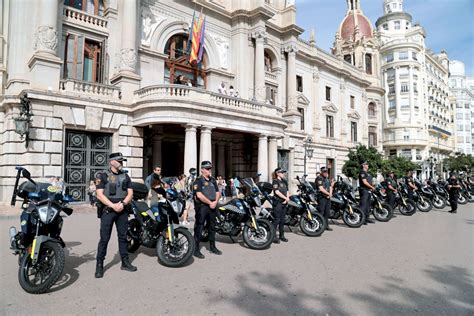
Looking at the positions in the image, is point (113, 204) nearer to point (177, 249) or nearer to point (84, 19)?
point (177, 249)

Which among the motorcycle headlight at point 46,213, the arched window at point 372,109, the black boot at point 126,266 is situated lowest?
the black boot at point 126,266

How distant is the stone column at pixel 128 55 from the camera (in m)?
15.0

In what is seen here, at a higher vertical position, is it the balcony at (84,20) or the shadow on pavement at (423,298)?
the balcony at (84,20)

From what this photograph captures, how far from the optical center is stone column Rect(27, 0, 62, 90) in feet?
41.7

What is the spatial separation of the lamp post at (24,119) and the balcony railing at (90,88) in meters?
1.76

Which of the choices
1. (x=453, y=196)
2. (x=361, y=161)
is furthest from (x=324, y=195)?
(x=361, y=161)

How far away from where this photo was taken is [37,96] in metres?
12.3

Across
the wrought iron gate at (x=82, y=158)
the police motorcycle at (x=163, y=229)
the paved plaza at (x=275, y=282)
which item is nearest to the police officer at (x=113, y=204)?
the paved plaza at (x=275, y=282)

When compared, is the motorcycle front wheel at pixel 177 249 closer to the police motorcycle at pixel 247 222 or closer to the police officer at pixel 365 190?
the police motorcycle at pixel 247 222

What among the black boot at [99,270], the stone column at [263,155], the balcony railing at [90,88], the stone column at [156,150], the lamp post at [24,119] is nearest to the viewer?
the black boot at [99,270]

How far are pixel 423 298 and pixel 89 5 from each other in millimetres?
18242

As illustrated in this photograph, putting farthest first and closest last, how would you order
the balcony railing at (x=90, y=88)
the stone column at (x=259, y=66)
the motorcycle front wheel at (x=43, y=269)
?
the stone column at (x=259, y=66)
the balcony railing at (x=90, y=88)
the motorcycle front wheel at (x=43, y=269)

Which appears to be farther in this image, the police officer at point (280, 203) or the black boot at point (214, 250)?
the police officer at point (280, 203)

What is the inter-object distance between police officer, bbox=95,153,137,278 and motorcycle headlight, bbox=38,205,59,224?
61cm
